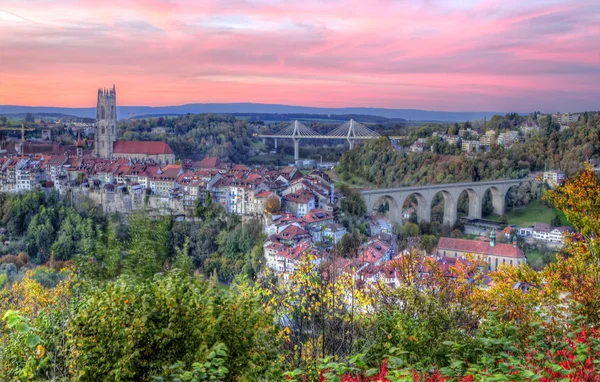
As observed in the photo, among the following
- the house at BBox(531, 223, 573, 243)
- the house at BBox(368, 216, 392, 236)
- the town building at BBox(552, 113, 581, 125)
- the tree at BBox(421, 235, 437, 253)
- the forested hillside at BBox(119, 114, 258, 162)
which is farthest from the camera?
the forested hillside at BBox(119, 114, 258, 162)

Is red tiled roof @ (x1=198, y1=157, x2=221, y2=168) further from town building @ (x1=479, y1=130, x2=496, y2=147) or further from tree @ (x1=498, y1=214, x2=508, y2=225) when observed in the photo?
town building @ (x1=479, y1=130, x2=496, y2=147)

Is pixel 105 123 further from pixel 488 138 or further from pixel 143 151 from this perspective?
pixel 488 138

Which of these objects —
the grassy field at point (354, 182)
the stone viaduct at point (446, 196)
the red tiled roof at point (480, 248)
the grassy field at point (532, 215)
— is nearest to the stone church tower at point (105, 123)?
the grassy field at point (354, 182)

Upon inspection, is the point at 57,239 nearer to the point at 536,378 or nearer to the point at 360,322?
the point at 360,322

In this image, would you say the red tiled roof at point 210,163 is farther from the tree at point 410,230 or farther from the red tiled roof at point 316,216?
the tree at point 410,230

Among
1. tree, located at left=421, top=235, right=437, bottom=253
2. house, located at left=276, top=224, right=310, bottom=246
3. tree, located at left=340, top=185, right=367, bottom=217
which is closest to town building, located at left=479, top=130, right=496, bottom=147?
A: tree, located at left=340, top=185, right=367, bottom=217

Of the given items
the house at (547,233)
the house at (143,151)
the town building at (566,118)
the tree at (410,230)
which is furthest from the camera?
the town building at (566,118)

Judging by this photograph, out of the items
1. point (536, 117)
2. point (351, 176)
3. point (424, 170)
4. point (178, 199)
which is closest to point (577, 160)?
point (424, 170)
